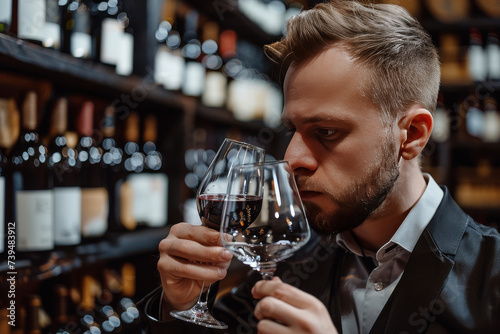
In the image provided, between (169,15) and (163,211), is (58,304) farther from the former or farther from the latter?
(169,15)

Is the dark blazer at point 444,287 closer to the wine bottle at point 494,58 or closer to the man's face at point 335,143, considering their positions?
the man's face at point 335,143

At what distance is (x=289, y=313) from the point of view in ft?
2.13

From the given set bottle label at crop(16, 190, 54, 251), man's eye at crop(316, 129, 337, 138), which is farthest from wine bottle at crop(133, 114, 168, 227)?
man's eye at crop(316, 129, 337, 138)

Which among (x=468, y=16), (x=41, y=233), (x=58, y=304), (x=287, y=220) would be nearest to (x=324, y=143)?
(x=287, y=220)

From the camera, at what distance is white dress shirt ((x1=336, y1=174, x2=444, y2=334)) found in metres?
1.09

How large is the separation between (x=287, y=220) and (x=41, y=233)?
752 mm

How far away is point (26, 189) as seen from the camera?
1285mm

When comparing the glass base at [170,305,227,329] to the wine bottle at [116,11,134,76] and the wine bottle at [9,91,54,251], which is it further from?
the wine bottle at [116,11,134,76]

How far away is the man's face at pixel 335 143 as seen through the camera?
3.43 feet

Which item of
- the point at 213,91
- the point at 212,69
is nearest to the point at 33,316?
the point at 213,91

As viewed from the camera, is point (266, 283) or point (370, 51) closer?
point (266, 283)

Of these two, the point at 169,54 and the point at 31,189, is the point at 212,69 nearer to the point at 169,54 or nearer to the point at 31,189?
the point at 169,54

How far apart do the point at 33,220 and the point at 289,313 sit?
0.81m

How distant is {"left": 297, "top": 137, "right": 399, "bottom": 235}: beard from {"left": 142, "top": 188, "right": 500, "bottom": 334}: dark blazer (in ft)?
0.44
